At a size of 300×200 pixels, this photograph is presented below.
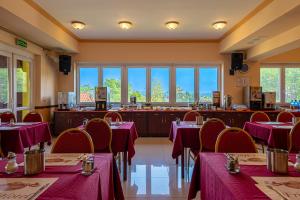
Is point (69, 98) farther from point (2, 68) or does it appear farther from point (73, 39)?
point (2, 68)

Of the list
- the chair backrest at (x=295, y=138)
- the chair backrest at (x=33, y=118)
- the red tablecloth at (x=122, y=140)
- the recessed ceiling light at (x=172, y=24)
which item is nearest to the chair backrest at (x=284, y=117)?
the chair backrest at (x=295, y=138)

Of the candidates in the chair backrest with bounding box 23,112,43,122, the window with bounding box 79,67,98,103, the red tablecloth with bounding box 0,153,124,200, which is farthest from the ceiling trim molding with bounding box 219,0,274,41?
the chair backrest with bounding box 23,112,43,122

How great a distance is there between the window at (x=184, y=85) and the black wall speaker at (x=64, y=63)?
3.33 metres

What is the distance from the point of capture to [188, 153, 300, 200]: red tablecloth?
1289 millimetres

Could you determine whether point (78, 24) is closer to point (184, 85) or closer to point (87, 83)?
point (87, 83)

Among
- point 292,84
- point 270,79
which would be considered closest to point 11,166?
point 270,79

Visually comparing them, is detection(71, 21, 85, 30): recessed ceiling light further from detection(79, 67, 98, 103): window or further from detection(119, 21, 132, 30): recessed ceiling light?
detection(79, 67, 98, 103): window

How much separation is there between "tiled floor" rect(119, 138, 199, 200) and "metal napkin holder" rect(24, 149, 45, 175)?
1571mm

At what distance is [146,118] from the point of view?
23.2 feet

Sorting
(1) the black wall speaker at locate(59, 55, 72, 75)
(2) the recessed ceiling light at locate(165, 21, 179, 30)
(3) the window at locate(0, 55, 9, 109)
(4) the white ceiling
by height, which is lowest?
(3) the window at locate(0, 55, 9, 109)

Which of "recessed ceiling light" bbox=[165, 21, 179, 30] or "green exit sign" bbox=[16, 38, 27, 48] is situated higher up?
"recessed ceiling light" bbox=[165, 21, 179, 30]

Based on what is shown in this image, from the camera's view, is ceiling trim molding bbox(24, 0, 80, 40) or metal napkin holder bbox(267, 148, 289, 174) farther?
ceiling trim molding bbox(24, 0, 80, 40)

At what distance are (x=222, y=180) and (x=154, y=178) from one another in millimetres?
2241

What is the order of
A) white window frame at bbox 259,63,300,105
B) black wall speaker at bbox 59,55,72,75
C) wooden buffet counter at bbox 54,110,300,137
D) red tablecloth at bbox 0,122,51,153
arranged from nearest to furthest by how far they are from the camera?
red tablecloth at bbox 0,122,51,153
wooden buffet counter at bbox 54,110,300,137
black wall speaker at bbox 59,55,72,75
white window frame at bbox 259,63,300,105
